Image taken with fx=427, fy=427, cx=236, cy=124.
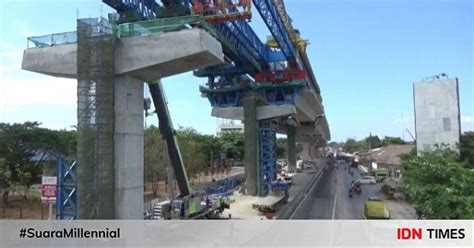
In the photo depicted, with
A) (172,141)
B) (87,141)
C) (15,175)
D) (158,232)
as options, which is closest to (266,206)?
(172,141)

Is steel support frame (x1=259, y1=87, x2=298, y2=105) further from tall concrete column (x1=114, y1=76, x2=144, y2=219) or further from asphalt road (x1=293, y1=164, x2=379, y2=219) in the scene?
tall concrete column (x1=114, y1=76, x2=144, y2=219)

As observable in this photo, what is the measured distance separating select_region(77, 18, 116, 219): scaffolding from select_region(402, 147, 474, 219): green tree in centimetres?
1374

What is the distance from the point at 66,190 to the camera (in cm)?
1625

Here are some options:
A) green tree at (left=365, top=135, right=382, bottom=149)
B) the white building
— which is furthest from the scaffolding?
green tree at (left=365, top=135, right=382, bottom=149)

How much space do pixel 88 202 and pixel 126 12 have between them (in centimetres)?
1016

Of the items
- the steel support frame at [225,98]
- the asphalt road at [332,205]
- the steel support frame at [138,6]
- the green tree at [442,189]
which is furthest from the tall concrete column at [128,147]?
the steel support frame at [225,98]

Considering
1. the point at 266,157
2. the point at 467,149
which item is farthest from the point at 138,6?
the point at 467,149

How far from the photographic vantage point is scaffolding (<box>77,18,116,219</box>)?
1505 cm

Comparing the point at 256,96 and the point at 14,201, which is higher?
the point at 256,96

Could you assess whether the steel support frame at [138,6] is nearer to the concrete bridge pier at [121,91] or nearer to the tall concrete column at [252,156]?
the concrete bridge pier at [121,91]

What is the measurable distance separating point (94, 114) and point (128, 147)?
1.75 metres

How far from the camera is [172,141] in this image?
24016 mm

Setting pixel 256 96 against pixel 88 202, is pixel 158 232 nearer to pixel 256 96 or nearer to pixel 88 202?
pixel 88 202

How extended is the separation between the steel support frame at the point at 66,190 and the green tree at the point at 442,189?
49.3 ft
